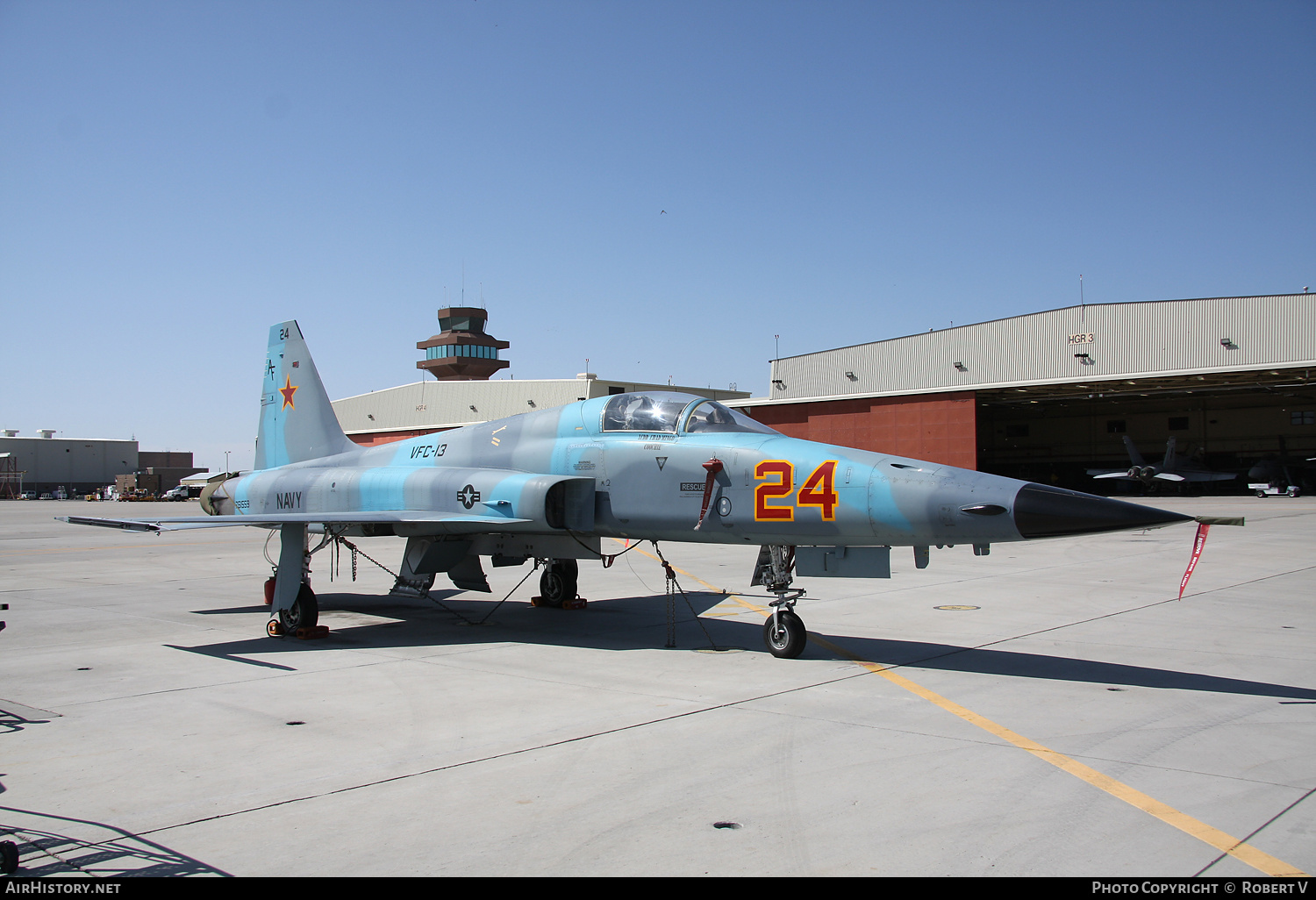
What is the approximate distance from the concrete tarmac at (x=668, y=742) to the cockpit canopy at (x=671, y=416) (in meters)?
2.37

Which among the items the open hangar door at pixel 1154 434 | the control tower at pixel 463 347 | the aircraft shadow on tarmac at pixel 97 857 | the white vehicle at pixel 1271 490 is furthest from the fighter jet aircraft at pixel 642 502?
the control tower at pixel 463 347

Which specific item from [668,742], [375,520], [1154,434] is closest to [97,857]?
[668,742]

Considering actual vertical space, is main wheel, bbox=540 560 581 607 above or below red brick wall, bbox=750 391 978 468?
below

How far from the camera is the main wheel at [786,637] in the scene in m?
8.56

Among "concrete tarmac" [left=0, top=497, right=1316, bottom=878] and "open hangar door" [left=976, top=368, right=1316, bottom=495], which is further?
"open hangar door" [left=976, top=368, right=1316, bottom=495]

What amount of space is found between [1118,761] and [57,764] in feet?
21.1

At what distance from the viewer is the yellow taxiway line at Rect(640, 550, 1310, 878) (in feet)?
→ 12.5

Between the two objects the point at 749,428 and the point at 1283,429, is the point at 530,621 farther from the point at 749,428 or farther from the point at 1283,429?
the point at 1283,429

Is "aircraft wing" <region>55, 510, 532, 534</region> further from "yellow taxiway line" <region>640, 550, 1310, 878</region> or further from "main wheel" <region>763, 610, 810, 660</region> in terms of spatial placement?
"yellow taxiway line" <region>640, 550, 1310, 878</region>

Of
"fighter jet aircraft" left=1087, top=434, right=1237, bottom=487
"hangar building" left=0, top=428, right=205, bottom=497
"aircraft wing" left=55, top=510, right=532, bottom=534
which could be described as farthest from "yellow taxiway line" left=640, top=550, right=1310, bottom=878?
"hangar building" left=0, top=428, right=205, bottom=497

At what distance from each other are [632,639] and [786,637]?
2205mm

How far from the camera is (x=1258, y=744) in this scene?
5.64 metres

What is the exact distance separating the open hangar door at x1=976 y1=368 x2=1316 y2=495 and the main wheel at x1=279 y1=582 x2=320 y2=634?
38.1 m

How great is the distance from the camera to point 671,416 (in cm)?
953
